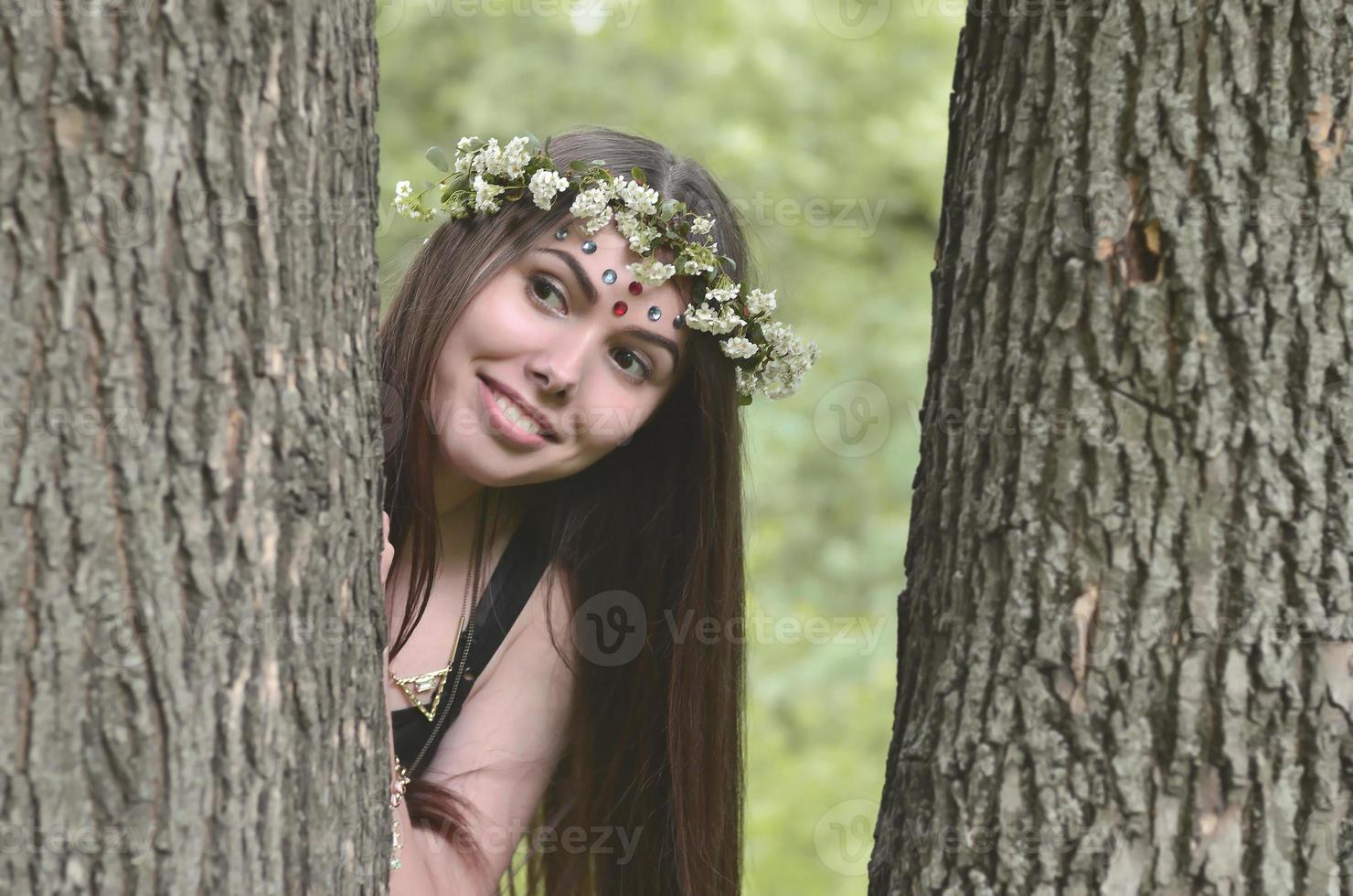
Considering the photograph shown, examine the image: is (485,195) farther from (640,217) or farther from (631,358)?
(631,358)

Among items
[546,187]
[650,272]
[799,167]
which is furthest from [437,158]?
[799,167]

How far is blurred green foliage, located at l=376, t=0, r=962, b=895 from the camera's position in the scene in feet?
25.1

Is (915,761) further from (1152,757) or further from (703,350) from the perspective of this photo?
(703,350)

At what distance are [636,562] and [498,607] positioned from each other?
0.32 m

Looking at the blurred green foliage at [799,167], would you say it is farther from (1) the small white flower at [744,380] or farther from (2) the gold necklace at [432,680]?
(2) the gold necklace at [432,680]

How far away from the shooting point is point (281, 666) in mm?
1343

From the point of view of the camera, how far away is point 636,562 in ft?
9.61

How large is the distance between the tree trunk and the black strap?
4.56ft

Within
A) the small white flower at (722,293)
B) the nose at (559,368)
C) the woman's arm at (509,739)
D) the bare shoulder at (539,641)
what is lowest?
the woman's arm at (509,739)

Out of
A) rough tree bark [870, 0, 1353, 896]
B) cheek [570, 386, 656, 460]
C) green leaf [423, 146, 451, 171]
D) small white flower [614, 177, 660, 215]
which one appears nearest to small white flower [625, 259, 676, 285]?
small white flower [614, 177, 660, 215]

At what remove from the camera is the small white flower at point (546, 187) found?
269 centimetres

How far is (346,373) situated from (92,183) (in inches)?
12.5

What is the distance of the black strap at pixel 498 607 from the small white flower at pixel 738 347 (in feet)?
1.93

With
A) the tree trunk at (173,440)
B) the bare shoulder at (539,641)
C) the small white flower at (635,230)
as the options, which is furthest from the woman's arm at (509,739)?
the tree trunk at (173,440)
